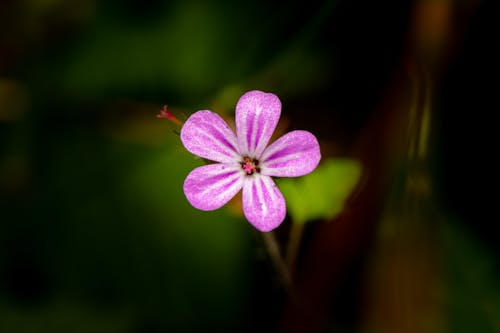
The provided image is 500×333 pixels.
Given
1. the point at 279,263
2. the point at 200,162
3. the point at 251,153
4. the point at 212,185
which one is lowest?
the point at 279,263

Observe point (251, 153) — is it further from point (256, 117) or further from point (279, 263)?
point (279, 263)

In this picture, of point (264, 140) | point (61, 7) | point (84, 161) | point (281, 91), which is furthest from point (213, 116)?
point (61, 7)

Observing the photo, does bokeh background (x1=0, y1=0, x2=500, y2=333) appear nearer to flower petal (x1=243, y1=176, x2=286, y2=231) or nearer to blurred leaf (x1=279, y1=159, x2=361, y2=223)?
blurred leaf (x1=279, y1=159, x2=361, y2=223)

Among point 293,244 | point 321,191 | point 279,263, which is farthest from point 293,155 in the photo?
point 293,244

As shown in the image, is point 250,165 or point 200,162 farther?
point 200,162

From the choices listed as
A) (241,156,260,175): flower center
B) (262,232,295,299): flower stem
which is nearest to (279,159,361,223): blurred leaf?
(262,232,295,299): flower stem

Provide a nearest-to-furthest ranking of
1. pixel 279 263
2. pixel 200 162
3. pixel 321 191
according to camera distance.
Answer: pixel 321 191, pixel 279 263, pixel 200 162
